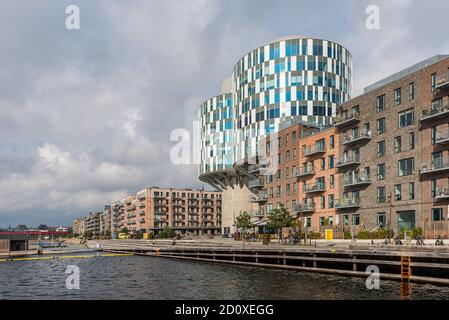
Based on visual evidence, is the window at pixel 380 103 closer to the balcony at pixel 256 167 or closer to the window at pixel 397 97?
the window at pixel 397 97

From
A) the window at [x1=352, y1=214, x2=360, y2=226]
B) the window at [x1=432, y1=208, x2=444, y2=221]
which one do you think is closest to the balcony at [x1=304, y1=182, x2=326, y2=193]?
the window at [x1=352, y1=214, x2=360, y2=226]

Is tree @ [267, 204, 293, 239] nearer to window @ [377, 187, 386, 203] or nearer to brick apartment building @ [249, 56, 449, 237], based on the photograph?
brick apartment building @ [249, 56, 449, 237]

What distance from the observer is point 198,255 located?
63.2m

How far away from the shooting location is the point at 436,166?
5512 cm

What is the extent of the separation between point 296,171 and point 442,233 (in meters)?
36.1

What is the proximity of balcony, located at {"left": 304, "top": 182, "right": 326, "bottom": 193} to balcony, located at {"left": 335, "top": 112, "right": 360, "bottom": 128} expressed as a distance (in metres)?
10.9

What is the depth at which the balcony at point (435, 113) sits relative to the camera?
54.2 meters

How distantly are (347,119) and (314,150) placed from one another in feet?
36.5

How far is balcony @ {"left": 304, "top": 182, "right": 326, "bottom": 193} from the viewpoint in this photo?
78.8 metres

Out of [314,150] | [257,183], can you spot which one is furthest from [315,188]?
[257,183]

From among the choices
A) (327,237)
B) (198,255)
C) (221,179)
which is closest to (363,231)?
(327,237)

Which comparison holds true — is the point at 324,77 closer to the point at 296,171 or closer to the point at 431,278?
the point at 296,171

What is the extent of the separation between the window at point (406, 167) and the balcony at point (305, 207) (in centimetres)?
2161

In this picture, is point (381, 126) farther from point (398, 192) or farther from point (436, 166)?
point (436, 166)
